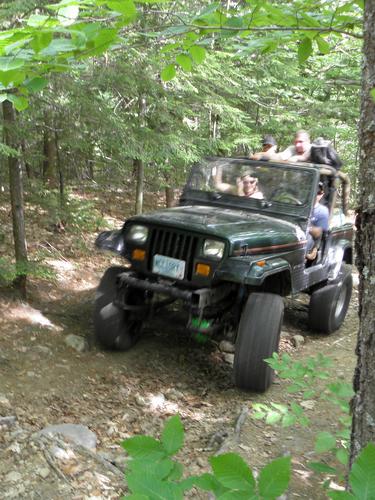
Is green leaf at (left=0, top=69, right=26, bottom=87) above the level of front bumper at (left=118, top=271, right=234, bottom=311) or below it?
above

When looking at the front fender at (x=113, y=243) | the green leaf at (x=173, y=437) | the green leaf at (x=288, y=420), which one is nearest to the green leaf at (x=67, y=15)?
the green leaf at (x=173, y=437)

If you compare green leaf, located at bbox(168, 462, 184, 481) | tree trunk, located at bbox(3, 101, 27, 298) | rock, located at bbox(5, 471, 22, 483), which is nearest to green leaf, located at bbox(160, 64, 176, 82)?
green leaf, located at bbox(168, 462, 184, 481)

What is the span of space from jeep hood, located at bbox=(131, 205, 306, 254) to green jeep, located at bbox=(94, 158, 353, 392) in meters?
0.01

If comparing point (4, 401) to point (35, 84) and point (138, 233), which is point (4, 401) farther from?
point (35, 84)

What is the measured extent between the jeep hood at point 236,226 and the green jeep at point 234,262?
0.4 inches

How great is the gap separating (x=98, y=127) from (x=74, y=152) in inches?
154

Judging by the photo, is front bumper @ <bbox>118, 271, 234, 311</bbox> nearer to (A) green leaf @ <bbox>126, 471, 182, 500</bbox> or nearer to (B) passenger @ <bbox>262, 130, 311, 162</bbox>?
(B) passenger @ <bbox>262, 130, 311, 162</bbox>

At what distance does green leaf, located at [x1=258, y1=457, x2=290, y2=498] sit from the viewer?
3.52 ft

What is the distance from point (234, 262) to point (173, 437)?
316cm

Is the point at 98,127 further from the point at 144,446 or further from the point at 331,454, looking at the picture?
the point at 144,446

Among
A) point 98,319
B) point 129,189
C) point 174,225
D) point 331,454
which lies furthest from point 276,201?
point 129,189

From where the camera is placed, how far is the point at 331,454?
132 inches

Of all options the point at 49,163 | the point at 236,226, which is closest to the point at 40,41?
the point at 236,226

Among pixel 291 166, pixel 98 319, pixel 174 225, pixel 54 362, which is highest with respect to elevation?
pixel 291 166
